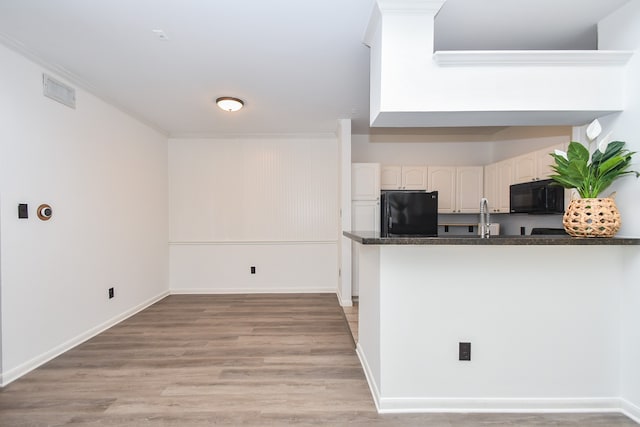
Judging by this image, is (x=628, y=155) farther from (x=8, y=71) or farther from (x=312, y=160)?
(x=8, y=71)

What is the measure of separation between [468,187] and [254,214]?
3.34 meters

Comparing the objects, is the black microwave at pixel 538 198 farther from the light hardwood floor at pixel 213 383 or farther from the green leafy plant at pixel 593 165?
the light hardwood floor at pixel 213 383

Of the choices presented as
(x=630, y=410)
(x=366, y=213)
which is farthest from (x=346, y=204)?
(x=630, y=410)

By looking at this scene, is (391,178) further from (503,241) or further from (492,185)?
(503,241)

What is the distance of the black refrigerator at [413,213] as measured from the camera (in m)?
2.96

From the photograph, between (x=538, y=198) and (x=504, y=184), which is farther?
(x=504, y=184)

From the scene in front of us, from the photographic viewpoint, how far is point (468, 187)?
439 centimetres

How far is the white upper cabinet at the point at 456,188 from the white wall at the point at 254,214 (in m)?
1.53

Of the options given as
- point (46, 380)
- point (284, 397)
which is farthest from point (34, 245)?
point (284, 397)

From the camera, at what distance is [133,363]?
2408 millimetres

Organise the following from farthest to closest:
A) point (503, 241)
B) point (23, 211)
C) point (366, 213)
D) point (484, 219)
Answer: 1. point (366, 213)
2. point (23, 211)
3. point (484, 219)
4. point (503, 241)

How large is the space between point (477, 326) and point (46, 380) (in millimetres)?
3097

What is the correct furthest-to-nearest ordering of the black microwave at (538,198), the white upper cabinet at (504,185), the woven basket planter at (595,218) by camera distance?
the white upper cabinet at (504,185) < the black microwave at (538,198) < the woven basket planter at (595,218)

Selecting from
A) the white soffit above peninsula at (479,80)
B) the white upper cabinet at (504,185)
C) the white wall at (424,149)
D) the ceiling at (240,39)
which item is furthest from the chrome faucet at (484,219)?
the white wall at (424,149)
